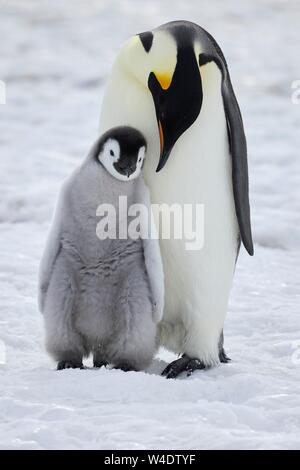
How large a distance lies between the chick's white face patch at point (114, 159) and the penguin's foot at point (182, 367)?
2.11 ft

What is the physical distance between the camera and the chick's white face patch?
3072 millimetres

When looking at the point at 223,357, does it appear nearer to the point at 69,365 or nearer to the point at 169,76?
the point at 69,365

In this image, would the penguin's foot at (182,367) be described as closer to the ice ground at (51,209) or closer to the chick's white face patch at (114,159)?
the ice ground at (51,209)

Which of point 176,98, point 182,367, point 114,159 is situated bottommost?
point 182,367

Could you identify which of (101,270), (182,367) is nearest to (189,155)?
(101,270)

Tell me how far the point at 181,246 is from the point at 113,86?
1.84 ft

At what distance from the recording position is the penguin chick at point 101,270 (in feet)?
10.2

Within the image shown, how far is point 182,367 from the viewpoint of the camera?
3400 mm

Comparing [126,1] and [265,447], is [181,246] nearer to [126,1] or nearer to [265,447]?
[265,447]

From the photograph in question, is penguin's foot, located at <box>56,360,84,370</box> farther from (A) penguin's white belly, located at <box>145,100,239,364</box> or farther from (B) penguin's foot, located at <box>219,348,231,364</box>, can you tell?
(B) penguin's foot, located at <box>219,348,231,364</box>

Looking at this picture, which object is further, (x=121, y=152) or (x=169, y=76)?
(x=169, y=76)

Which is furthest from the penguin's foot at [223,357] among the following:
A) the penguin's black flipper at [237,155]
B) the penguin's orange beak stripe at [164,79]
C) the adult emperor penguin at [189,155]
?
the penguin's orange beak stripe at [164,79]

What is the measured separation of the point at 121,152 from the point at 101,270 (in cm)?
36

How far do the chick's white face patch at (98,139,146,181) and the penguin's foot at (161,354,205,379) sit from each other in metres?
0.64
